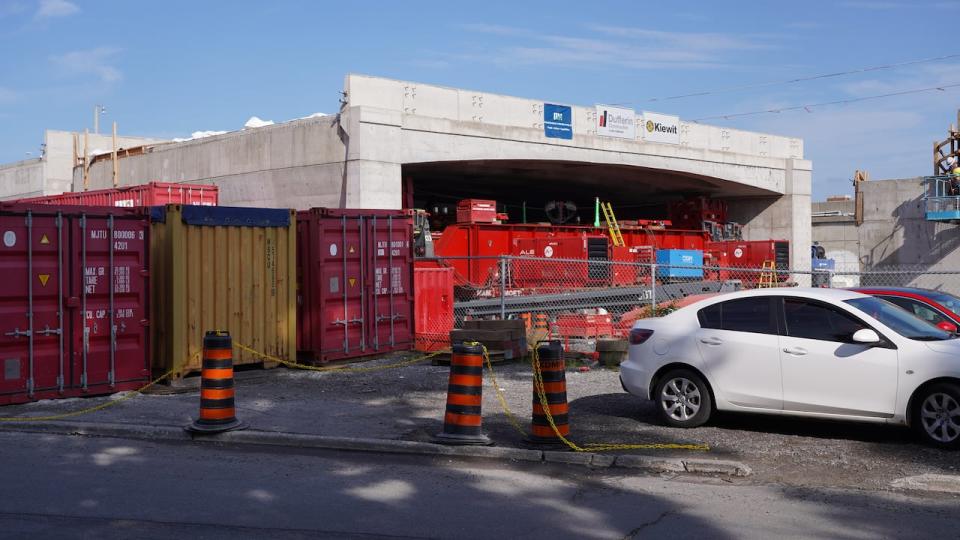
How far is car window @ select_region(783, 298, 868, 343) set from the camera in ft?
29.9

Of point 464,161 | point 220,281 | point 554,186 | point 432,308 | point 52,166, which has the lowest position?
point 432,308

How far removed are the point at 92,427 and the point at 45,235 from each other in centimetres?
318

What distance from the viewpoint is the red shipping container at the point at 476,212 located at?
1118 inches

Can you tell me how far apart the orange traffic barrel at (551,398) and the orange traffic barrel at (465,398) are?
0.54 metres

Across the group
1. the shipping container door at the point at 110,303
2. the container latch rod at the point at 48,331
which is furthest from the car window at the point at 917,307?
the container latch rod at the point at 48,331

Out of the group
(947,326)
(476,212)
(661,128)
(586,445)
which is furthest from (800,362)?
(661,128)

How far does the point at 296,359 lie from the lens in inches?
603

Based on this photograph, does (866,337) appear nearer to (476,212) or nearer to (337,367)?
(337,367)

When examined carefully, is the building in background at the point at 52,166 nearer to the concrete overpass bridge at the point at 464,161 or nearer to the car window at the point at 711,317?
the concrete overpass bridge at the point at 464,161

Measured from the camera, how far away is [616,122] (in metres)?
33.9

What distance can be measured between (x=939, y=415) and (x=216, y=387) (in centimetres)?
715

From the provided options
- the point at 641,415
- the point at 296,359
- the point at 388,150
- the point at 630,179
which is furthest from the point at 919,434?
the point at 630,179

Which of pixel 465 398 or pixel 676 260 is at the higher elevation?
pixel 676 260

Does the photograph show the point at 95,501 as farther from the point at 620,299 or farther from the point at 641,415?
the point at 620,299
